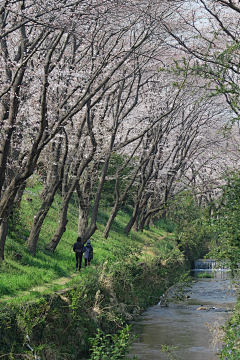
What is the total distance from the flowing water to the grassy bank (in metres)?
0.81

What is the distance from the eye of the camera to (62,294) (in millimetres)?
11180

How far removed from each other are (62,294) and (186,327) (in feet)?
20.0

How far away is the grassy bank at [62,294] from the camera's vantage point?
28.7 ft

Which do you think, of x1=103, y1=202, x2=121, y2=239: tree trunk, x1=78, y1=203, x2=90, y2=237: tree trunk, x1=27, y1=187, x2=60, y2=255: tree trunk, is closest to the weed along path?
x1=27, y1=187, x2=60, y2=255: tree trunk

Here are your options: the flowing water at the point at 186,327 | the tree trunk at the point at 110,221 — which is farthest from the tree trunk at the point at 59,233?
the tree trunk at the point at 110,221

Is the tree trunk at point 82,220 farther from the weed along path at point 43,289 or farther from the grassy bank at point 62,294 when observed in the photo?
the weed along path at point 43,289

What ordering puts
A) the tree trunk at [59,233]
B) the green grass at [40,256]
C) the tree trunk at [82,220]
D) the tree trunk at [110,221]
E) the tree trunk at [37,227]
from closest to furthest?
the green grass at [40,256] < the tree trunk at [37,227] < the tree trunk at [59,233] < the tree trunk at [82,220] < the tree trunk at [110,221]

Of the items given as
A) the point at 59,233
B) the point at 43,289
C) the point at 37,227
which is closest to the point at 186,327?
the point at 43,289

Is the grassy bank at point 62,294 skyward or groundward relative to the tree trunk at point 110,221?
groundward

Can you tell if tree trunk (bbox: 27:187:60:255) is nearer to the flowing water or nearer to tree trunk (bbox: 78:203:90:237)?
tree trunk (bbox: 78:203:90:237)

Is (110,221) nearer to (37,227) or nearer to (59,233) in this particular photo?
(59,233)

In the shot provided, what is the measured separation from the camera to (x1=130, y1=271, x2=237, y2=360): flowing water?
12.1 metres

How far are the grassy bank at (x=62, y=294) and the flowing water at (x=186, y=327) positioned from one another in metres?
0.81

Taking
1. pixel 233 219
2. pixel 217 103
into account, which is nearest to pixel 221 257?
pixel 233 219
